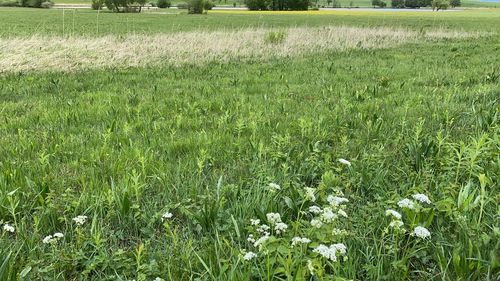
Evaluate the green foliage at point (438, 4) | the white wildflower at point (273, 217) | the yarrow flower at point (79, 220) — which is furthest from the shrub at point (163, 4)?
the white wildflower at point (273, 217)

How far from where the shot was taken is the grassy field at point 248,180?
2.20m

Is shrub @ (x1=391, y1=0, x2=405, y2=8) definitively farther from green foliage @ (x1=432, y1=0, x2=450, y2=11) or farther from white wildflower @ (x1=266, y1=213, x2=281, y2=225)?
white wildflower @ (x1=266, y1=213, x2=281, y2=225)

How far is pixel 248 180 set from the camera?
3494 millimetres

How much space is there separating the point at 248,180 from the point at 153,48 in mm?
12430

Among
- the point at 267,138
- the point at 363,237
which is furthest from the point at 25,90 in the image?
the point at 363,237

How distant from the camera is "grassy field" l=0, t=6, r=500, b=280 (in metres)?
2.20

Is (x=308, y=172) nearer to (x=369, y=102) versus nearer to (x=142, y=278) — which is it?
(x=142, y=278)

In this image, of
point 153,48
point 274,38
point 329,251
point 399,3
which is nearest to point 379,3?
point 399,3

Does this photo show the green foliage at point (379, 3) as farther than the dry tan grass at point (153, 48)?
Yes

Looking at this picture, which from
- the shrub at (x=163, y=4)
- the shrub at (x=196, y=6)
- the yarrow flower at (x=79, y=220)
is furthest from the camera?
the shrub at (x=163, y=4)

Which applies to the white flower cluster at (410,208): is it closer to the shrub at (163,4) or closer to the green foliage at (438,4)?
the shrub at (163,4)

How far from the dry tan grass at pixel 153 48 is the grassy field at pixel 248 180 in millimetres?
3107

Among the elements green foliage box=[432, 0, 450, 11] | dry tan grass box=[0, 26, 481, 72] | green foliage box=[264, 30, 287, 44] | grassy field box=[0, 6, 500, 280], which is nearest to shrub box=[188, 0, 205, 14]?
dry tan grass box=[0, 26, 481, 72]

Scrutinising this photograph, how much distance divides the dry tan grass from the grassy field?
311 cm
